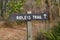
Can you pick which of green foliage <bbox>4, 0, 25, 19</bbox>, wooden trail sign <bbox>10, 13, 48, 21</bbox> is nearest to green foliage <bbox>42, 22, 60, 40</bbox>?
wooden trail sign <bbox>10, 13, 48, 21</bbox>

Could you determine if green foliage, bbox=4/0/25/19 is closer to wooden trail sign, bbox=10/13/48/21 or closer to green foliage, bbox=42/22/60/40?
green foliage, bbox=42/22/60/40

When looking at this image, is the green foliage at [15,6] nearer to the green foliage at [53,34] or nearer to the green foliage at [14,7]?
the green foliage at [14,7]

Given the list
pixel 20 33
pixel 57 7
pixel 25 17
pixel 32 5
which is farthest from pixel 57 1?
pixel 25 17

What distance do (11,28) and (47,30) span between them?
5.56 feet

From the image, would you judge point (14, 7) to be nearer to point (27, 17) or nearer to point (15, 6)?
point (15, 6)

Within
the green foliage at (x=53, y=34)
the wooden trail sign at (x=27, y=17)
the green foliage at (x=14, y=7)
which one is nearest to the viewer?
the wooden trail sign at (x=27, y=17)

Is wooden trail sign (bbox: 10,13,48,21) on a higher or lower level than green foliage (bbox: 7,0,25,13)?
lower

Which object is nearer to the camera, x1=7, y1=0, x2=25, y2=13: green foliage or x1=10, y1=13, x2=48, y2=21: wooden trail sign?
x1=10, y1=13, x2=48, y2=21: wooden trail sign

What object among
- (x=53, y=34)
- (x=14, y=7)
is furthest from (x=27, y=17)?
(x=14, y=7)

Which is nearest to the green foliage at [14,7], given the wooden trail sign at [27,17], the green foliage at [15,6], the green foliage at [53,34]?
the green foliage at [15,6]

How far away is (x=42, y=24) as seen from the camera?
7.15 metres

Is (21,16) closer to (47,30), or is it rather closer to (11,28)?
(47,30)

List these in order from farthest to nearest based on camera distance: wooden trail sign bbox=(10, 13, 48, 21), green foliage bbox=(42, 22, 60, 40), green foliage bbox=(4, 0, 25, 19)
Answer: green foliage bbox=(4, 0, 25, 19), green foliage bbox=(42, 22, 60, 40), wooden trail sign bbox=(10, 13, 48, 21)

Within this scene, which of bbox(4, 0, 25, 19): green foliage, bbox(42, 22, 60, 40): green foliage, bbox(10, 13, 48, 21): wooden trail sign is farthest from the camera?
bbox(4, 0, 25, 19): green foliage
